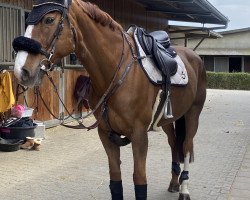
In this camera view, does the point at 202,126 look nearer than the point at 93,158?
No

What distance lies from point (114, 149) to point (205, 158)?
10.8ft

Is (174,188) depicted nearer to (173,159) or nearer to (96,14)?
(173,159)

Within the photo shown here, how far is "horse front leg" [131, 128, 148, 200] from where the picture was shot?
3.09 meters

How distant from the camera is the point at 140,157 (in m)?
3.14

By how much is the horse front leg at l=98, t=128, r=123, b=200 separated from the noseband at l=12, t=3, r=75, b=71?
3.11 ft

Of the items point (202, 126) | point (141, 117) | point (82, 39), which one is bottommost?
point (202, 126)

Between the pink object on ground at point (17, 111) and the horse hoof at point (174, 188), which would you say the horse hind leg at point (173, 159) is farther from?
the pink object on ground at point (17, 111)

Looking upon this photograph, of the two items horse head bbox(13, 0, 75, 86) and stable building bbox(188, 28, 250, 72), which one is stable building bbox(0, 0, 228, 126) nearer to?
horse head bbox(13, 0, 75, 86)

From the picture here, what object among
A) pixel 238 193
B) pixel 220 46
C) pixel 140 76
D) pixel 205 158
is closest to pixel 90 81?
pixel 140 76

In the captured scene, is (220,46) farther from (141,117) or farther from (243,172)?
(141,117)

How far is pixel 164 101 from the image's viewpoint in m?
3.41

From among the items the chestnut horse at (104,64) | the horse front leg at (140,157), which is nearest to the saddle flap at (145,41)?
the chestnut horse at (104,64)

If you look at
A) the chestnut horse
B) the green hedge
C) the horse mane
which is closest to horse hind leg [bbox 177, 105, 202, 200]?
the chestnut horse

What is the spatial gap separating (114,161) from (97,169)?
87.9 inches
